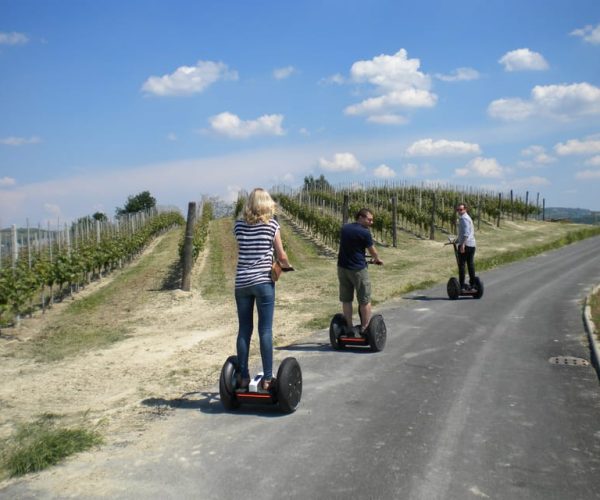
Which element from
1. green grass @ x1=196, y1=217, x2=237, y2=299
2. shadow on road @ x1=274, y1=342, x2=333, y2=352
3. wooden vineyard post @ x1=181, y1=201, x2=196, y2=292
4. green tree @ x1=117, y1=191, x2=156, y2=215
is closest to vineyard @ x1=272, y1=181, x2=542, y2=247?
green grass @ x1=196, y1=217, x2=237, y2=299

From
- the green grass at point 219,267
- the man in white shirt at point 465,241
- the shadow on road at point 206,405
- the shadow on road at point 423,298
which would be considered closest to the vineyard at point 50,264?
the green grass at point 219,267

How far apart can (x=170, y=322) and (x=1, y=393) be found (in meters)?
4.17

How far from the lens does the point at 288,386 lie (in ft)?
15.3

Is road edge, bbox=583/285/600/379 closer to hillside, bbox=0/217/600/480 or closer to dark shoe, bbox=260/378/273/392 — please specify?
hillside, bbox=0/217/600/480

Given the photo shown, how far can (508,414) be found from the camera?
15.6 feet

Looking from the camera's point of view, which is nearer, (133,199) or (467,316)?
(467,316)

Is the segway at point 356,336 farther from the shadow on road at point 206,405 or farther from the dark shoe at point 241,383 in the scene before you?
the dark shoe at point 241,383

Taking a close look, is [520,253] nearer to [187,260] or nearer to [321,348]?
→ [187,260]

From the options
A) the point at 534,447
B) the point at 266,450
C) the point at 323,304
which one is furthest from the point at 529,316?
the point at 266,450

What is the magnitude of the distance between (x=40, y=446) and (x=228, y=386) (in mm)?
1437

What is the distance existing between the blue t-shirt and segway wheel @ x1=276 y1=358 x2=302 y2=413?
2349 millimetres

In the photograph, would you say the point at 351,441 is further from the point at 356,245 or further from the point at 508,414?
the point at 356,245

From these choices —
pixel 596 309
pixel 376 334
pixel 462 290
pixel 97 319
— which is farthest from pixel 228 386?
pixel 462 290

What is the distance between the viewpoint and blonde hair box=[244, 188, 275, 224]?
15.3 feet
